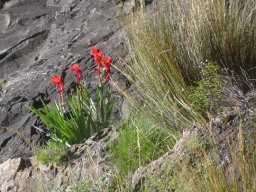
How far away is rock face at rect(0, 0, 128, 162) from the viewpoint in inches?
360

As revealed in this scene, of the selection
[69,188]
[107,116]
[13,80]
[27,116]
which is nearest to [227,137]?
[69,188]

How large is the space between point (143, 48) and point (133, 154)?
0.93 m

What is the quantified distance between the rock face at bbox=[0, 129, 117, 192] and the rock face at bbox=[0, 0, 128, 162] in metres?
1.12

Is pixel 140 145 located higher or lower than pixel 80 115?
higher

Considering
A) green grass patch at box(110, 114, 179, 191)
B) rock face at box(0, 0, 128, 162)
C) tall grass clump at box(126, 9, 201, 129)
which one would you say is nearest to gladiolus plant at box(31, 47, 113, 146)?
rock face at box(0, 0, 128, 162)

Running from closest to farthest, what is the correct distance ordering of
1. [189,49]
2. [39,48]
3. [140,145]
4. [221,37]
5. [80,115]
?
1. [140,145]
2. [221,37]
3. [189,49]
4. [80,115]
5. [39,48]

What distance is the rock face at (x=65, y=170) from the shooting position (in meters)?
6.40

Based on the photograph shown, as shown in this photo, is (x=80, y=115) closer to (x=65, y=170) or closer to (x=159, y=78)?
(x=65, y=170)

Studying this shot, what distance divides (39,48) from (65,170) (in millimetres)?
5023

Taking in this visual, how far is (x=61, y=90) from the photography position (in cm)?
798

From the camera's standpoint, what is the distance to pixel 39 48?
11547mm

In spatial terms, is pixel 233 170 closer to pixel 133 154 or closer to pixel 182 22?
pixel 133 154

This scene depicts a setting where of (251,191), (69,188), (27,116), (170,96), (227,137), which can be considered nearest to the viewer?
(251,191)

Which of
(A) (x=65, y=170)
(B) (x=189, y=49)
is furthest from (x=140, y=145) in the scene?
(B) (x=189, y=49)
